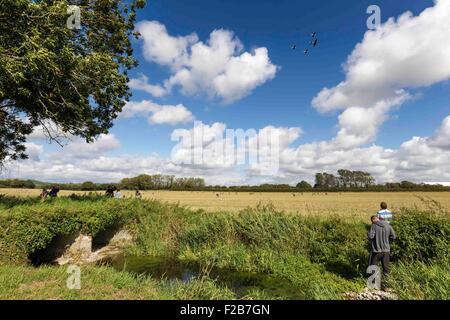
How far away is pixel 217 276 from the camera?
13.8 meters

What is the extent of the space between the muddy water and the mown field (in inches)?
8.5

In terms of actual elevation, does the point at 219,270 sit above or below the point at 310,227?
below

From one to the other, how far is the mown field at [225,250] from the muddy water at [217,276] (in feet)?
0.71

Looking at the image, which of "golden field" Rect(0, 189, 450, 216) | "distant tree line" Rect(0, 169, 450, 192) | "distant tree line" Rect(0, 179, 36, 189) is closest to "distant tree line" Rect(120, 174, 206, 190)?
"distant tree line" Rect(0, 169, 450, 192)

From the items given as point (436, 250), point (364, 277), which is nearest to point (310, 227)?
point (364, 277)

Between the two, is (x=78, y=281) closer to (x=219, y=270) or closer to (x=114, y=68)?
(x=219, y=270)

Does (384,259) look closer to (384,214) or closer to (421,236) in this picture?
(384,214)

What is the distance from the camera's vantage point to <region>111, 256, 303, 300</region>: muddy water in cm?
1184

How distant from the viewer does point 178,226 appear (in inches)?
803

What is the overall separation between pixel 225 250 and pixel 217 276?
2.90 metres

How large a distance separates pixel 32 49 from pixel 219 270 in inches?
495

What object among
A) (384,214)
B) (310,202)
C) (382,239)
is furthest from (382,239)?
(310,202)

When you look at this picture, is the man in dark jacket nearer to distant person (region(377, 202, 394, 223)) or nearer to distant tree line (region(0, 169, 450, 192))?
distant person (region(377, 202, 394, 223))

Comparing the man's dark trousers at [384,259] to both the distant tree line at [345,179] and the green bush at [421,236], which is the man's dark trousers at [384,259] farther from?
the distant tree line at [345,179]
